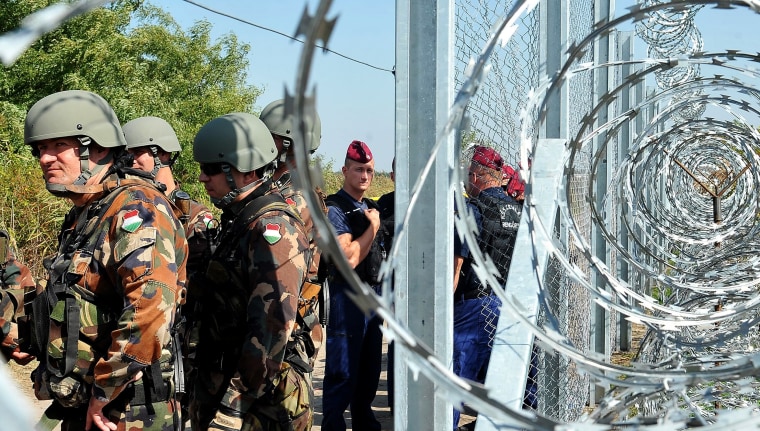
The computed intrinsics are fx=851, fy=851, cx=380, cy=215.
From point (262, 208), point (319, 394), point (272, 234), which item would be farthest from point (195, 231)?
point (319, 394)

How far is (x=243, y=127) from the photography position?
13.1 ft

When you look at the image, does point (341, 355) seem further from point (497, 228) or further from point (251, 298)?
point (251, 298)

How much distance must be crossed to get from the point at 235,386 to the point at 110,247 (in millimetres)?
853

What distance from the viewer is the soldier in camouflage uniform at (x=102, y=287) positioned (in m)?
3.22

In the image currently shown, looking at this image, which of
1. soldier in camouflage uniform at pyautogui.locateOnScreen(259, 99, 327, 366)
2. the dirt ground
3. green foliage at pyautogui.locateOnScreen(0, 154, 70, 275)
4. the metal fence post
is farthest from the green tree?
the metal fence post

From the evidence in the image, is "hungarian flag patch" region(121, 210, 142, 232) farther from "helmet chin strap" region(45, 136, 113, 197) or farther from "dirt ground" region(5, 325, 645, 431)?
"dirt ground" region(5, 325, 645, 431)

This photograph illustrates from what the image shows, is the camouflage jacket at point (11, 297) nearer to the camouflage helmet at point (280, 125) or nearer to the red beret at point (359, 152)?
the camouflage helmet at point (280, 125)

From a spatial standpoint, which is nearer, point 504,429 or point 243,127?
point 504,429

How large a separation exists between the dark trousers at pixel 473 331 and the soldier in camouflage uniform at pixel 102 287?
2.68 m

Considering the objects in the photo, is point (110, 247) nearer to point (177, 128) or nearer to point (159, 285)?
point (159, 285)

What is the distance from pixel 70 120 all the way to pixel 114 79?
13.9m

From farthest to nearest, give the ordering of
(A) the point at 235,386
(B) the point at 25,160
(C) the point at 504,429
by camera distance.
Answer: (B) the point at 25,160, (A) the point at 235,386, (C) the point at 504,429

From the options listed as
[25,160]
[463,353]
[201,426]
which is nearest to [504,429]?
[201,426]

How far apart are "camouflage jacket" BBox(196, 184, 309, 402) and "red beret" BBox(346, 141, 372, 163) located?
6.38 feet
